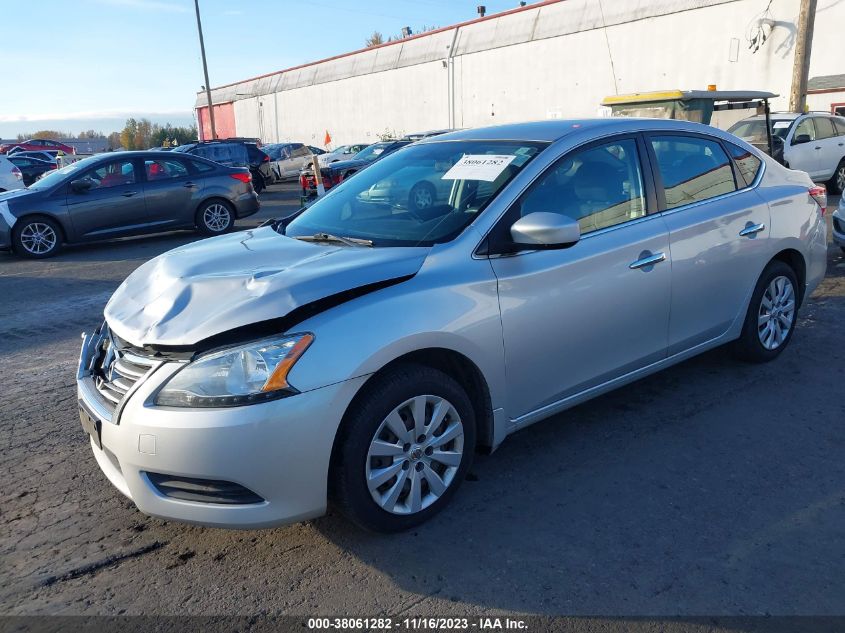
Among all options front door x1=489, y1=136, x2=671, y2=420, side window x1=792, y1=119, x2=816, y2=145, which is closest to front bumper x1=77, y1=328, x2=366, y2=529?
front door x1=489, y1=136, x2=671, y2=420

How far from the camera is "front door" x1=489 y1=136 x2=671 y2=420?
3.42 metres

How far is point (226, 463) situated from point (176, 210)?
10050mm

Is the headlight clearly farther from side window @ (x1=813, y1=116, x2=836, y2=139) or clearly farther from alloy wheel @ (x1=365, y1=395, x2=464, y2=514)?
side window @ (x1=813, y1=116, x2=836, y2=139)

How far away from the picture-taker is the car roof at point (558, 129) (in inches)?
156

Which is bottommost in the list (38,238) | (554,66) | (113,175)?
(38,238)

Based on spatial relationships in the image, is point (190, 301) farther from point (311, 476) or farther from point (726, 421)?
point (726, 421)

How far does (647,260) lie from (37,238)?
9.84 meters

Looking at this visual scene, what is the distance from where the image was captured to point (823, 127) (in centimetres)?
1509

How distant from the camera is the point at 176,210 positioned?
11922mm

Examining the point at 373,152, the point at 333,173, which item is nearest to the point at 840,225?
the point at 333,173

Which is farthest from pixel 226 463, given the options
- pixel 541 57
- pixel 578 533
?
pixel 541 57

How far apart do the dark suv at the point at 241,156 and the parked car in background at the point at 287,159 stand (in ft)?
4.49

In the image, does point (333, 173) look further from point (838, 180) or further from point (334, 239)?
point (334, 239)

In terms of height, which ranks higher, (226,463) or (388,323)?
(388,323)
